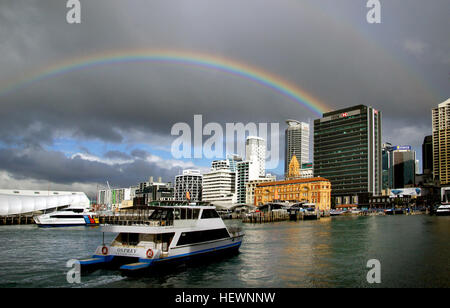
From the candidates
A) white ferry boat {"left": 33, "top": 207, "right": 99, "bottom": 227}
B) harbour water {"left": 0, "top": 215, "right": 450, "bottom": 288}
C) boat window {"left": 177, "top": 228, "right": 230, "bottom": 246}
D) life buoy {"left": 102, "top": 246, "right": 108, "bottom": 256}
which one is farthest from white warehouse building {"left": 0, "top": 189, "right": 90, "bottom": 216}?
life buoy {"left": 102, "top": 246, "right": 108, "bottom": 256}

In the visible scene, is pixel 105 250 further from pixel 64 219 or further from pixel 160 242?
pixel 64 219

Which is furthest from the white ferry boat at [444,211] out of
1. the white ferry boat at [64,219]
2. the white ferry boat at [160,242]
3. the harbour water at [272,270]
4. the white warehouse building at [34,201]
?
the white ferry boat at [160,242]

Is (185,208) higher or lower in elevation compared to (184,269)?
higher

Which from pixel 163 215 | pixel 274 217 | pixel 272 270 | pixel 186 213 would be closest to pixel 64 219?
pixel 274 217

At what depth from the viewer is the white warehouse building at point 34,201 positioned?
134250 mm

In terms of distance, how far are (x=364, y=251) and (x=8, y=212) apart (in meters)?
130

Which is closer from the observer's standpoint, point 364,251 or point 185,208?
point 185,208

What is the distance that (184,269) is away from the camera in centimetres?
3142

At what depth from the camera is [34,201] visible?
472 ft

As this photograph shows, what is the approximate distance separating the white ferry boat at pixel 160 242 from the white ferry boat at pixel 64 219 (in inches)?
3065

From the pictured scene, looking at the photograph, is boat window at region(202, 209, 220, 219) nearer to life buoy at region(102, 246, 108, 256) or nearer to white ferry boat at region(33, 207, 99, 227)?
life buoy at region(102, 246, 108, 256)
